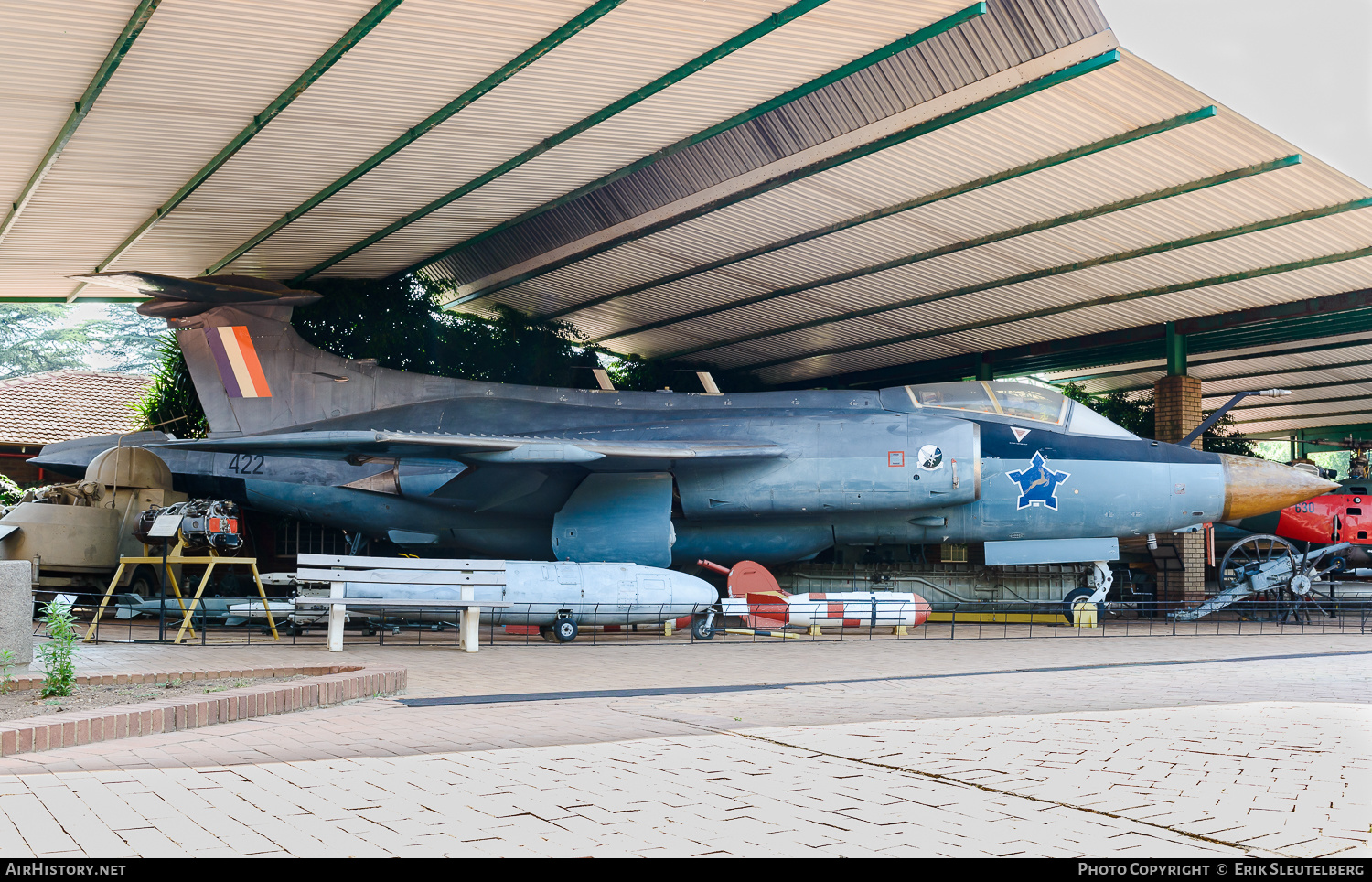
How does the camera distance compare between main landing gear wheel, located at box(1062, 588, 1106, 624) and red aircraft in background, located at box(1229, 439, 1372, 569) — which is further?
red aircraft in background, located at box(1229, 439, 1372, 569)

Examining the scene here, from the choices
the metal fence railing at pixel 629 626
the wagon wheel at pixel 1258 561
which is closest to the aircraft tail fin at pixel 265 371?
the metal fence railing at pixel 629 626

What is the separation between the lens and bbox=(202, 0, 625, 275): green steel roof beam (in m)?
11.3

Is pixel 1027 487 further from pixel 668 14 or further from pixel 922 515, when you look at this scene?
pixel 668 14

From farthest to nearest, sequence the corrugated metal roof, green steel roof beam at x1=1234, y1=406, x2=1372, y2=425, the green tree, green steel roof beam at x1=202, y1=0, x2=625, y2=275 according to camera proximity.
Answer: the green tree, green steel roof beam at x1=1234, y1=406, x2=1372, y2=425, the corrugated metal roof, green steel roof beam at x1=202, y1=0, x2=625, y2=275

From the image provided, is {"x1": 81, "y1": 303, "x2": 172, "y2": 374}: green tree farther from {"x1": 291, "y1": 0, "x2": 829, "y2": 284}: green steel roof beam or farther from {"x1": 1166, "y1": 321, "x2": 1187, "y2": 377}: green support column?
{"x1": 1166, "y1": 321, "x2": 1187, "y2": 377}: green support column

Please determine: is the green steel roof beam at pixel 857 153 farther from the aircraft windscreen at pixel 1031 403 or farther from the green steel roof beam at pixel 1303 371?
the green steel roof beam at pixel 1303 371

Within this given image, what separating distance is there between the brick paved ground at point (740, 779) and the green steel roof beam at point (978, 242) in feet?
31.6

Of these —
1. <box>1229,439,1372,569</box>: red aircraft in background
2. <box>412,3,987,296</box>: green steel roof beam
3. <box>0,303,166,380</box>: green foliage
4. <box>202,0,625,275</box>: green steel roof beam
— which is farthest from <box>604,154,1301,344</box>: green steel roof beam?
<box>0,303,166,380</box>: green foliage

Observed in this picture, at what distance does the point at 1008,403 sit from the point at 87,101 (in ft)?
41.7

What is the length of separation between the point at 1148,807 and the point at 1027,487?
1149 cm

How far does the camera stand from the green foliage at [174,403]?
71.8 feet

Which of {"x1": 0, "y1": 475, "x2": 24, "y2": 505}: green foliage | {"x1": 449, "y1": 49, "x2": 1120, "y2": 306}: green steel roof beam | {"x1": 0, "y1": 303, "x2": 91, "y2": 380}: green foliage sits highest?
{"x1": 0, "y1": 303, "x2": 91, "y2": 380}: green foliage

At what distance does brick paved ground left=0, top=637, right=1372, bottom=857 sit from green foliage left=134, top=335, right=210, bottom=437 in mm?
16726

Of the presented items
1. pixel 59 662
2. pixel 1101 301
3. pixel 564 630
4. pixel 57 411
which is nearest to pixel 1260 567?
pixel 1101 301
